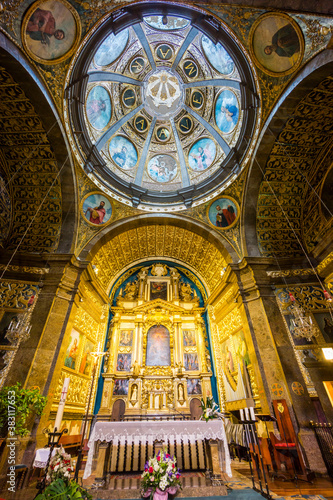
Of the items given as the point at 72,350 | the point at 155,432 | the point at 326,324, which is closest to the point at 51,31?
the point at 72,350

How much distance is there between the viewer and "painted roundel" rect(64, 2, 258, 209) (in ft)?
32.8

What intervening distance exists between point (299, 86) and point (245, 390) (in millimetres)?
10398

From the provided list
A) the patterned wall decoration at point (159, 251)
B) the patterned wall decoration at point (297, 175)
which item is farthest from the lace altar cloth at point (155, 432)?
the patterned wall decoration at point (159, 251)

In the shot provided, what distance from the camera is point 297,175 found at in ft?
30.0

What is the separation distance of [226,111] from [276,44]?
468cm

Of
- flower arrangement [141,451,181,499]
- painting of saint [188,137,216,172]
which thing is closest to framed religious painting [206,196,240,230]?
painting of saint [188,137,216,172]

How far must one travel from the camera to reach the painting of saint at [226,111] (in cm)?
1067

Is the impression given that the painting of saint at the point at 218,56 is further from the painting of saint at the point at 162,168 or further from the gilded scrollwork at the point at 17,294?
the gilded scrollwork at the point at 17,294

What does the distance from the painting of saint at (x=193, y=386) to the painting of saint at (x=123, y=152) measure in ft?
38.0

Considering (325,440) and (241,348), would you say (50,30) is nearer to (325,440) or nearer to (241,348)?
(241,348)

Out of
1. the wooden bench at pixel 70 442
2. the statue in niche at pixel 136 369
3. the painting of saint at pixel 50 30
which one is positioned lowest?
the wooden bench at pixel 70 442

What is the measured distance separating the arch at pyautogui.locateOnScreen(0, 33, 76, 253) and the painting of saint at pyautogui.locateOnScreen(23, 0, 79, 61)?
54 centimetres

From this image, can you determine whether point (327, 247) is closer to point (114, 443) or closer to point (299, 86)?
→ point (299, 86)

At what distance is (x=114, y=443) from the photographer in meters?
5.25
